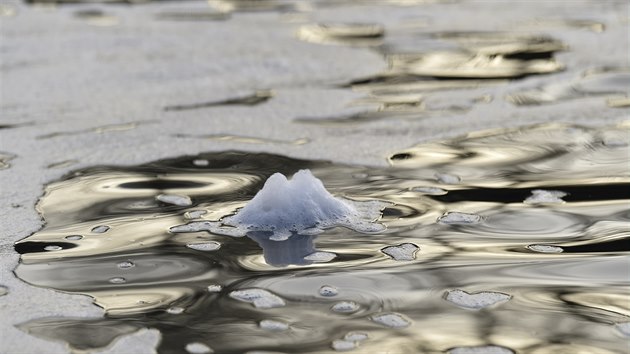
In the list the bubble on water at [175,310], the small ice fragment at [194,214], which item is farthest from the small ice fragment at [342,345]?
the small ice fragment at [194,214]

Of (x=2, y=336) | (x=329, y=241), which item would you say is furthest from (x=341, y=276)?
(x=2, y=336)

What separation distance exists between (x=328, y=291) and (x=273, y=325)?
200 mm

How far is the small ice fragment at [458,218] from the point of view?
2.43 meters

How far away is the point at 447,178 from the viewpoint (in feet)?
9.29

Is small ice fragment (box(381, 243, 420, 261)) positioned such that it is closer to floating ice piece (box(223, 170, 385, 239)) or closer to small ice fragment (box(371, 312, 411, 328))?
floating ice piece (box(223, 170, 385, 239))

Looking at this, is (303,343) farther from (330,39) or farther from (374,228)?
(330,39)

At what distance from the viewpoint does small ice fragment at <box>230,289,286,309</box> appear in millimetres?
1940

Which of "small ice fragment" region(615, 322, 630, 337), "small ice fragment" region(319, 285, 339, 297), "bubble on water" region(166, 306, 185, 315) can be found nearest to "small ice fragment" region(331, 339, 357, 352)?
"small ice fragment" region(319, 285, 339, 297)

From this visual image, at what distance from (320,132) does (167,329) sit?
175cm

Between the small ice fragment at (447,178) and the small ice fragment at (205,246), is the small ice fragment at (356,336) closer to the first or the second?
the small ice fragment at (205,246)

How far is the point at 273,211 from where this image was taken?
2398 mm

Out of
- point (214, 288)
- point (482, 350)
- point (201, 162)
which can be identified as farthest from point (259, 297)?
point (201, 162)

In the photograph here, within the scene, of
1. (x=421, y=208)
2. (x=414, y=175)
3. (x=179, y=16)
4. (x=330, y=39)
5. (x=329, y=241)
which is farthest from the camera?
(x=179, y=16)

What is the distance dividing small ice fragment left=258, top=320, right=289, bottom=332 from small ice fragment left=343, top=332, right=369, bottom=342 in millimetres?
129
